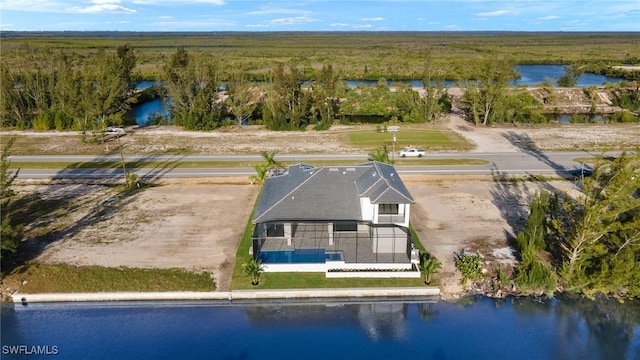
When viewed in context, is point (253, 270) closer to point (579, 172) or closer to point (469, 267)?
point (469, 267)

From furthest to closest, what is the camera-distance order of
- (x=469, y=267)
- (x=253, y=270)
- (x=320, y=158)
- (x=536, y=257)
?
(x=320, y=158) → (x=536, y=257) → (x=469, y=267) → (x=253, y=270)

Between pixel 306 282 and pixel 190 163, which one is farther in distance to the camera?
pixel 190 163

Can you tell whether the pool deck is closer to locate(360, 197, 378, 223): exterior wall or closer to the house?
the house

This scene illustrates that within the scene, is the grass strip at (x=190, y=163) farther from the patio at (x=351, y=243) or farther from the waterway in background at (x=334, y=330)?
the waterway in background at (x=334, y=330)

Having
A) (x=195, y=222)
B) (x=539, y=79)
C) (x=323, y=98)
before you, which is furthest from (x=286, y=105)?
(x=539, y=79)

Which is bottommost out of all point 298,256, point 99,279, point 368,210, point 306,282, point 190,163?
point 306,282

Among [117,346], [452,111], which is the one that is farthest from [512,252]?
[452,111]

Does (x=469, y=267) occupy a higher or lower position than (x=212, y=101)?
lower
